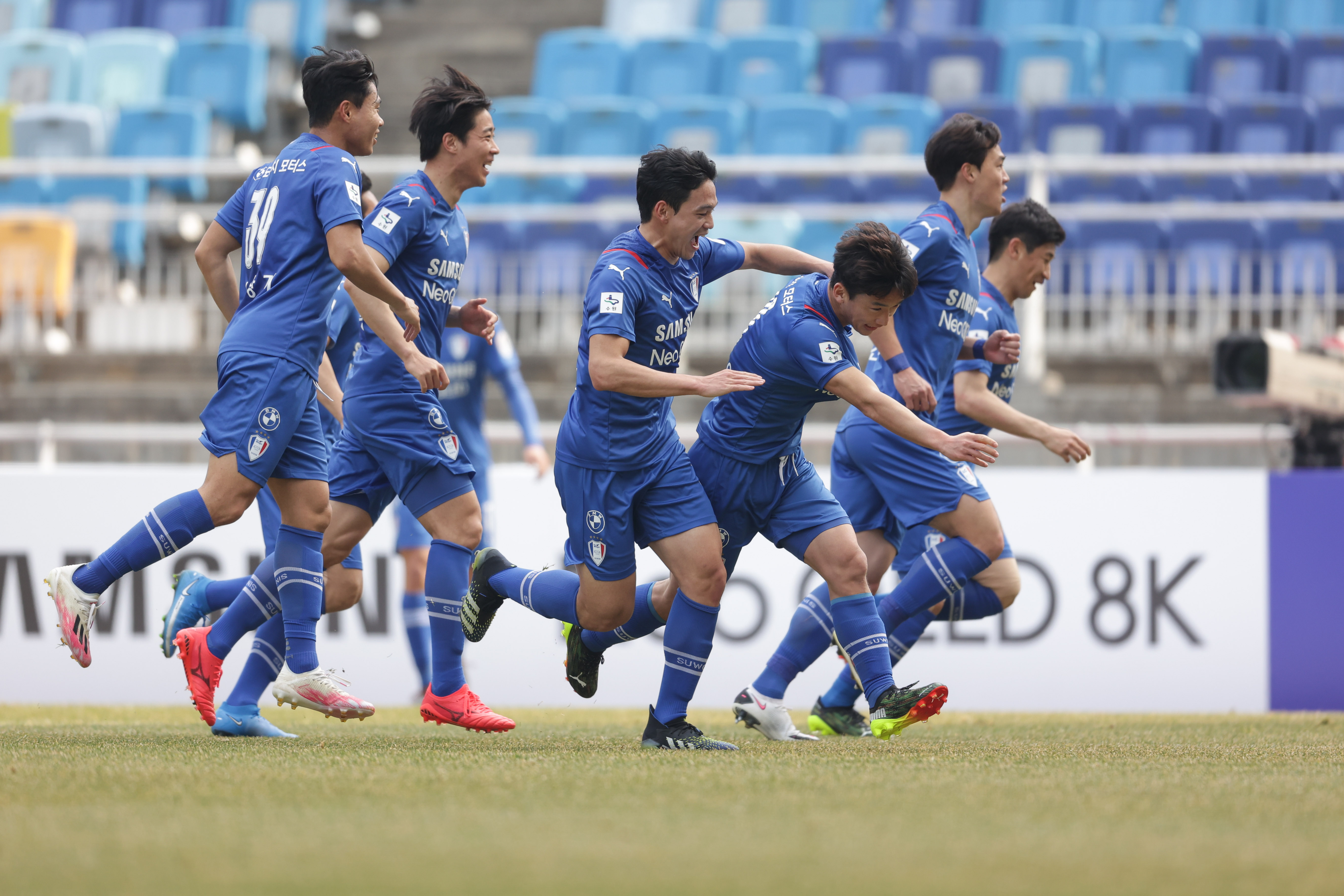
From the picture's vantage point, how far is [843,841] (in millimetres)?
3070

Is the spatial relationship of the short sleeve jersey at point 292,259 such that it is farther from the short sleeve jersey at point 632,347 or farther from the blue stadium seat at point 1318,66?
the blue stadium seat at point 1318,66

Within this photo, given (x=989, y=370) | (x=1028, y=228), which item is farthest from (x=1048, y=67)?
(x=989, y=370)

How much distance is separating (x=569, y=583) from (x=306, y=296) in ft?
4.42

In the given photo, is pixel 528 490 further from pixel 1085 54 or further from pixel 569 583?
pixel 1085 54

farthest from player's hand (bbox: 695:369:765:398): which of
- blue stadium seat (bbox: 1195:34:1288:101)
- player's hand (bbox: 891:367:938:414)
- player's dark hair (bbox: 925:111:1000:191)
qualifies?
blue stadium seat (bbox: 1195:34:1288:101)

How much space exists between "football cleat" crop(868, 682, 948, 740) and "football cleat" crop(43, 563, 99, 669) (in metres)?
2.60

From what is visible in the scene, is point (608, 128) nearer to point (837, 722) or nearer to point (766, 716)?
point (837, 722)

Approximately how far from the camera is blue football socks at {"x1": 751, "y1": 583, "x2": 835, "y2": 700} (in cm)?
573

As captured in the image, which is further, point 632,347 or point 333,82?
point 333,82

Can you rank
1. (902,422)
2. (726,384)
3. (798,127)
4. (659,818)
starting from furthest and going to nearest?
1. (798,127)
2. (902,422)
3. (726,384)
4. (659,818)

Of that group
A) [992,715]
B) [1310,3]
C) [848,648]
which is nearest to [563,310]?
[992,715]

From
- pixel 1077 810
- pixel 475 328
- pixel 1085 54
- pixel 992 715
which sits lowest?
pixel 992 715

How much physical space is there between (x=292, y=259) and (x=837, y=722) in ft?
9.14

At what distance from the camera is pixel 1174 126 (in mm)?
14086
